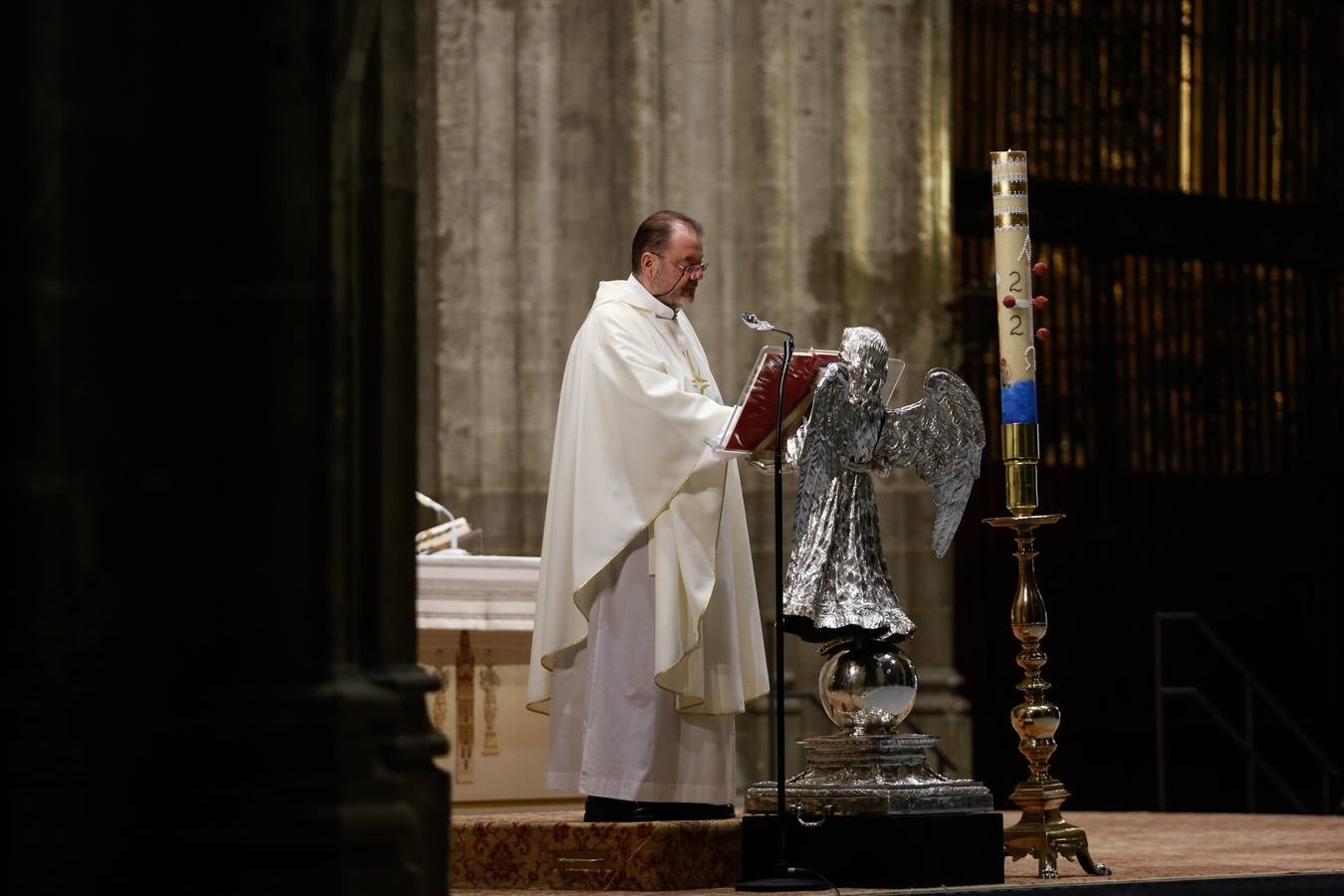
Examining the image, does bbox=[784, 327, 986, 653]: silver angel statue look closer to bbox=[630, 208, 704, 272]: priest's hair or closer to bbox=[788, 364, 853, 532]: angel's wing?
bbox=[788, 364, 853, 532]: angel's wing

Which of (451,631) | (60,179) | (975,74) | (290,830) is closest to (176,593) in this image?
(290,830)

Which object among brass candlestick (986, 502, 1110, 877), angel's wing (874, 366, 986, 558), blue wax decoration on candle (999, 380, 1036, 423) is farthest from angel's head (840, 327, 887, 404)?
brass candlestick (986, 502, 1110, 877)

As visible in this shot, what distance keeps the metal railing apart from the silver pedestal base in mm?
4764

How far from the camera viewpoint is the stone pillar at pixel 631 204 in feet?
32.4

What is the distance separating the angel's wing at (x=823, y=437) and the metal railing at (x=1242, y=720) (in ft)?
15.9

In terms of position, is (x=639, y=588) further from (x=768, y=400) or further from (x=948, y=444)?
(x=948, y=444)

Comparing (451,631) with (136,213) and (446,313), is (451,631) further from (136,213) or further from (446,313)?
(136,213)

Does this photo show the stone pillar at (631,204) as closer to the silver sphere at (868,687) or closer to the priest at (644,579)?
the priest at (644,579)

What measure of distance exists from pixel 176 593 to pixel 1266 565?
10384mm

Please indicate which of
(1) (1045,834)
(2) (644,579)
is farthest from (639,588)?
(1) (1045,834)

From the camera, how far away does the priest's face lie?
5.82 m

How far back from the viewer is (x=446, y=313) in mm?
9922

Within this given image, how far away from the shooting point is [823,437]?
217 inches

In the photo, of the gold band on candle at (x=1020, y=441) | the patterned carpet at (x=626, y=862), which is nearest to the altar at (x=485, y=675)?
the patterned carpet at (x=626, y=862)
